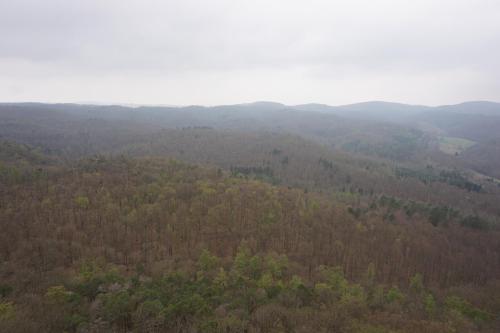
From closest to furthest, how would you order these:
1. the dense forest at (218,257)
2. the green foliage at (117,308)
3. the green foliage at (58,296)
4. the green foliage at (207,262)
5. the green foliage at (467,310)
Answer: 1. the green foliage at (117,308)
2. the dense forest at (218,257)
3. the green foliage at (58,296)
4. the green foliage at (467,310)
5. the green foliage at (207,262)

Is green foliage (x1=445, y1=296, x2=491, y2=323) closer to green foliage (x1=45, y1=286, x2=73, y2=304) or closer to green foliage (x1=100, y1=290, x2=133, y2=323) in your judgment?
green foliage (x1=100, y1=290, x2=133, y2=323)

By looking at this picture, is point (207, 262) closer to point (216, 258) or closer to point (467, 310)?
point (216, 258)

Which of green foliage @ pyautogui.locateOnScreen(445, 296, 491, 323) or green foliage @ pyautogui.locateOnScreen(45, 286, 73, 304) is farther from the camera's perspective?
green foliage @ pyautogui.locateOnScreen(445, 296, 491, 323)

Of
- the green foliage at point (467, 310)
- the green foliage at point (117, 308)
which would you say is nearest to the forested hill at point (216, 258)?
the green foliage at point (117, 308)

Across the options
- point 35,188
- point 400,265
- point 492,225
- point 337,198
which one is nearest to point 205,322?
point 400,265

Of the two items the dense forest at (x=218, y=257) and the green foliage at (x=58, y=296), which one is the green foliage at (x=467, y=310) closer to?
the dense forest at (x=218, y=257)

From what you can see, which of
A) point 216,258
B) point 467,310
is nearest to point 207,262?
point 216,258

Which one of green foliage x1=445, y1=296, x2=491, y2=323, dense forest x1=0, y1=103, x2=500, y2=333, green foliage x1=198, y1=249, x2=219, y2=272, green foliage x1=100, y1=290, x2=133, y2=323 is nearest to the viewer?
green foliage x1=100, y1=290, x2=133, y2=323

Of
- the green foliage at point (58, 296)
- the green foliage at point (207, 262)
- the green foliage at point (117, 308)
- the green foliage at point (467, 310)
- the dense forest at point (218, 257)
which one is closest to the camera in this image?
the green foliage at point (117, 308)

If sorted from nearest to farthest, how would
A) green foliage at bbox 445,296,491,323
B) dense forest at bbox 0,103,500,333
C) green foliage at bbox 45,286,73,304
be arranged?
dense forest at bbox 0,103,500,333 → green foliage at bbox 45,286,73,304 → green foliage at bbox 445,296,491,323

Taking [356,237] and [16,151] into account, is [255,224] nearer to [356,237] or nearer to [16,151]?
[356,237]

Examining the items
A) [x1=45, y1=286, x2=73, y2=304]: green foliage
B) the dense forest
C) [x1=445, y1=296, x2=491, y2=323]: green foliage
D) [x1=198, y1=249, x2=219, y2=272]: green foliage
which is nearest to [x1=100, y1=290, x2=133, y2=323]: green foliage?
the dense forest
